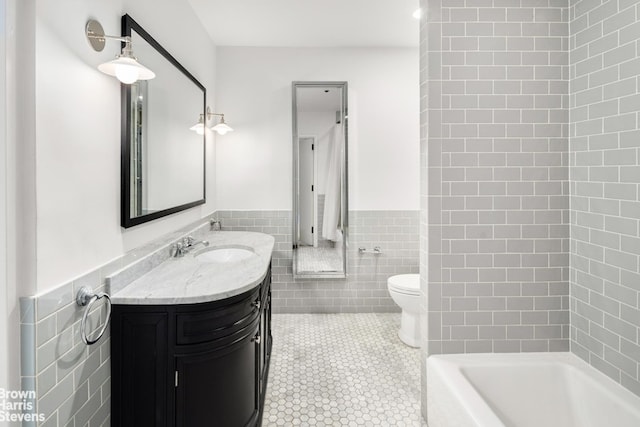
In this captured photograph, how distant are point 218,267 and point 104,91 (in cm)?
99

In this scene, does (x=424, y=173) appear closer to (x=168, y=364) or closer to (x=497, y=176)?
(x=497, y=176)

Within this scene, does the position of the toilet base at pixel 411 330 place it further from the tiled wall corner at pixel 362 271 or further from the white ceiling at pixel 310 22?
the white ceiling at pixel 310 22

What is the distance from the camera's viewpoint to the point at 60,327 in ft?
3.93

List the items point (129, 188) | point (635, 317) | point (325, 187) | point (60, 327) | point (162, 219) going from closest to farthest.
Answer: point (60, 327)
point (635, 317)
point (129, 188)
point (162, 219)
point (325, 187)

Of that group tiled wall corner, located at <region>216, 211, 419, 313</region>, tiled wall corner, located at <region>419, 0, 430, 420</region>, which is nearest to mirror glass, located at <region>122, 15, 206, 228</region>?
tiled wall corner, located at <region>216, 211, 419, 313</region>

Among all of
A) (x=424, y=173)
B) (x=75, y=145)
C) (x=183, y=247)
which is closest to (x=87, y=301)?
(x=75, y=145)

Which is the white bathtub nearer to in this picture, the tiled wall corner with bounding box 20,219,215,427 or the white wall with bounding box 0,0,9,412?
the tiled wall corner with bounding box 20,219,215,427

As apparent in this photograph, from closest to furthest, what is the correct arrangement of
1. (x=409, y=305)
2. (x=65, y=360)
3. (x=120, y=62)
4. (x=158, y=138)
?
(x=65, y=360) < (x=120, y=62) < (x=158, y=138) < (x=409, y=305)

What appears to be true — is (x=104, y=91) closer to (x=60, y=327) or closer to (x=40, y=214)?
(x=40, y=214)

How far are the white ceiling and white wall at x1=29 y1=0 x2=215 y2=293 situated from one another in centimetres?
113

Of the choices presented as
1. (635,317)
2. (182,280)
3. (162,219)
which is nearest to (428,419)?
(635,317)

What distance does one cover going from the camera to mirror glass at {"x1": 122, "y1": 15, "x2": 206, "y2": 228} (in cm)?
171

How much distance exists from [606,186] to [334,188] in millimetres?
2251

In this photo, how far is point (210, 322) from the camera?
149 centimetres
